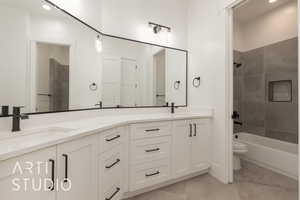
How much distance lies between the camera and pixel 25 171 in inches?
31.9

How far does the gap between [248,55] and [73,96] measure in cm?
A: 343

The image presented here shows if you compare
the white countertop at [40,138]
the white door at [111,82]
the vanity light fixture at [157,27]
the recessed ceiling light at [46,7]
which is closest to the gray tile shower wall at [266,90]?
the vanity light fixture at [157,27]

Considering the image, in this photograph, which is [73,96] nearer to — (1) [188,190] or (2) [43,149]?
(2) [43,149]

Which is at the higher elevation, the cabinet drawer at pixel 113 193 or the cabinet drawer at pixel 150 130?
the cabinet drawer at pixel 150 130

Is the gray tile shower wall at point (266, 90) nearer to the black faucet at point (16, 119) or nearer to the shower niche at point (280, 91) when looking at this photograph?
the shower niche at point (280, 91)

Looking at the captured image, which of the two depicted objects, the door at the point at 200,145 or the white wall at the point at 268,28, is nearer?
the door at the point at 200,145

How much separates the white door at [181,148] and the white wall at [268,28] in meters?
2.42

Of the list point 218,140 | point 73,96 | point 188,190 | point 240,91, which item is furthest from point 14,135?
point 240,91

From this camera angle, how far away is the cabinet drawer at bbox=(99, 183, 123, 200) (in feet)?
Result: 4.62

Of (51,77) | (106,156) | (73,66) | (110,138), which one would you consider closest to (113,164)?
(106,156)

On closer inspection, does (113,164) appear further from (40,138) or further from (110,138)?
(40,138)

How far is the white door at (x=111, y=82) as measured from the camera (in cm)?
218

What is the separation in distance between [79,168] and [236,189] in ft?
5.90

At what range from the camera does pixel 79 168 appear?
1133mm
